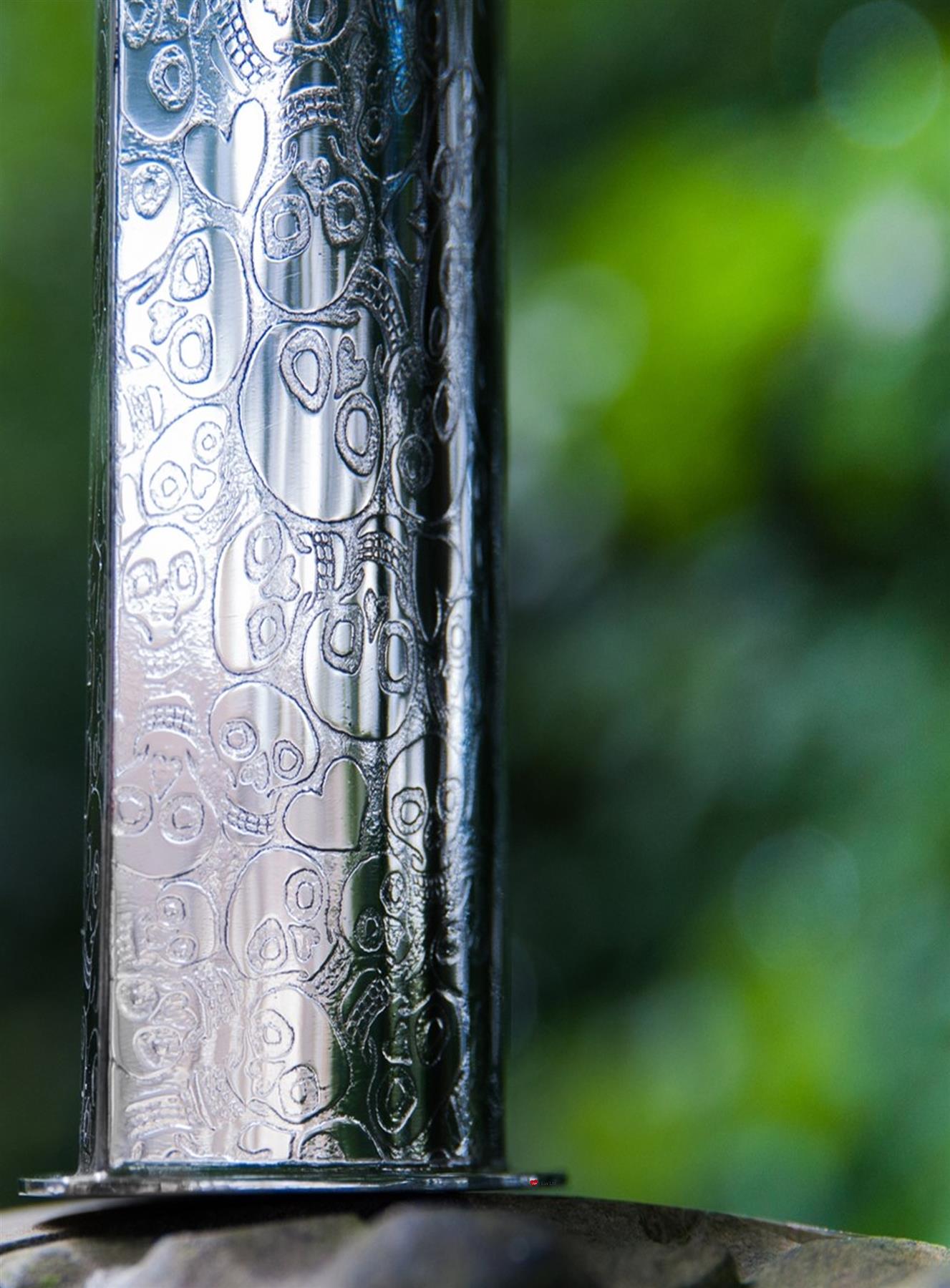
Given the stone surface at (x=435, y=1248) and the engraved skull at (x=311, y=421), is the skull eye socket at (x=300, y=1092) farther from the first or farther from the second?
the engraved skull at (x=311, y=421)

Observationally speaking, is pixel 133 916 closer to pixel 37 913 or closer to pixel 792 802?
pixel 792 802

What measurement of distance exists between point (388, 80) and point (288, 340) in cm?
14

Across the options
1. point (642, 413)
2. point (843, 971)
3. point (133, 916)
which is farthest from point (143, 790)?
point (642, 413)

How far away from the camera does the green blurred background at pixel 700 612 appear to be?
1.64 m

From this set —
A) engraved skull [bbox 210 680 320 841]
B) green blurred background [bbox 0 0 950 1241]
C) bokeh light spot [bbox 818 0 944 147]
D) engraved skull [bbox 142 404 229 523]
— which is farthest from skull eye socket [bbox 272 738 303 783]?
bokeh light spot [bbox 818 0 944 147]

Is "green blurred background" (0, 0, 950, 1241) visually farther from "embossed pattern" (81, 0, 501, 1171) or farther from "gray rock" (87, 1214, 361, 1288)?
"gray rock" (87, 1214, 361, 1288)

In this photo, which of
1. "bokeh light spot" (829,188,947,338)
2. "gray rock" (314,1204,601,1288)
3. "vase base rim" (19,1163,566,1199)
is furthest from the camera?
"bokeh light spot" (829,188,947,338)

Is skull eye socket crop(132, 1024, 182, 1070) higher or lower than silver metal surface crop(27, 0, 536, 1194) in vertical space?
lower

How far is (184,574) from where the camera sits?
0.60 m

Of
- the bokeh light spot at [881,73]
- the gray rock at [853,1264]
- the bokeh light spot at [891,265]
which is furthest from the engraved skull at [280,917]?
the bokeh light spot at [881,73]

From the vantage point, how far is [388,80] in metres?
0.65

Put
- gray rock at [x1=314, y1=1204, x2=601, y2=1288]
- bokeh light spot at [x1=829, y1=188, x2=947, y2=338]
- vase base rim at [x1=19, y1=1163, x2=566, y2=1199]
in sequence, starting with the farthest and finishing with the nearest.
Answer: bokeh light spot at [x1=829, y1=188, x2=947, y2=338] < vase base rim at [x1=19, y1=1163, x2=566, y2=1199] < gray rock at [x1=314, y1=1204, x2=601, y2=1288]

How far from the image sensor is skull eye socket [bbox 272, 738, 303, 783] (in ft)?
1.95

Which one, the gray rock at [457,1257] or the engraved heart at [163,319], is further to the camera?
the engraved heart at [163,319]
